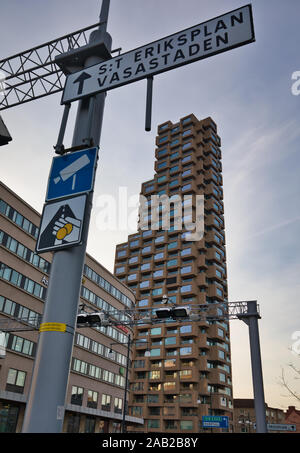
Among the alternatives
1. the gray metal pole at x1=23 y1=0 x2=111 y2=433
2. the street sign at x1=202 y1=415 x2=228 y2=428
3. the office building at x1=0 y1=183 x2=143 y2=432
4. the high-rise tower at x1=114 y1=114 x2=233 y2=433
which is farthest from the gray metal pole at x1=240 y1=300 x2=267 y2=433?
the high-rise tower at x1=114 y1=114 x2=233 y2=433

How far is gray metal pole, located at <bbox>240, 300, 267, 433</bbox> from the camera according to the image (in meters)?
18.5

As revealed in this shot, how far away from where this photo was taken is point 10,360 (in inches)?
1352

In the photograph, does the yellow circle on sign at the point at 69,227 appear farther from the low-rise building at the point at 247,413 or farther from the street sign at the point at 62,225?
the low-rise building at the point at 247,413

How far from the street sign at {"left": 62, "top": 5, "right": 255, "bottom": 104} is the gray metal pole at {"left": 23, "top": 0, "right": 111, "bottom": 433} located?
2.80 feet

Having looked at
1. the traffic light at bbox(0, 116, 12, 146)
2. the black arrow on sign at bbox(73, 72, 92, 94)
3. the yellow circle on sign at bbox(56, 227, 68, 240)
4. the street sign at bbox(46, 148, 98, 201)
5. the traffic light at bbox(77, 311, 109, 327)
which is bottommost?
the yellow circle on sign at bbox(56, 227, 68, 240)

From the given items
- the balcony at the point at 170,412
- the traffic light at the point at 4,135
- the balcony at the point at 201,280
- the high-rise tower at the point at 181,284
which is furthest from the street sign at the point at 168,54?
the balcony at the point at 201,280

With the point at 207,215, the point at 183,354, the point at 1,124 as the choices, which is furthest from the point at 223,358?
the point at 1,124

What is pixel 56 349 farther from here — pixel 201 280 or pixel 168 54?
pixel 201 280

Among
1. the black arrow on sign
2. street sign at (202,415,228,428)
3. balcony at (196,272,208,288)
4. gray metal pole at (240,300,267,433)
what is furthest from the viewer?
balcony at (196,272,208,288)

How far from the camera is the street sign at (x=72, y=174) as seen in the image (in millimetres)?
4336

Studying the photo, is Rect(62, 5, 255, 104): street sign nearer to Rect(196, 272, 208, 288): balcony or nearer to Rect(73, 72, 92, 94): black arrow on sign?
Rect(73, 72, 92, 94): black arrow on sign

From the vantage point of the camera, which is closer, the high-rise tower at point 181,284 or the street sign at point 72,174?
the street sign at point 72,174

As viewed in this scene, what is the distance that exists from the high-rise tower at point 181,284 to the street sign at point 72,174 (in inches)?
2102

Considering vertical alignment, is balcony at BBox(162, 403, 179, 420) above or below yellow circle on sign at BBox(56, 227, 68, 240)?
above
